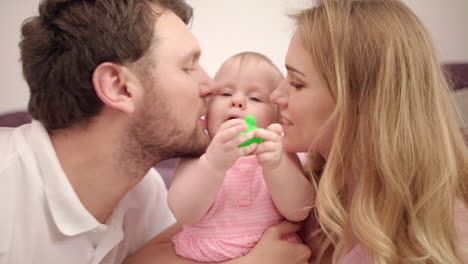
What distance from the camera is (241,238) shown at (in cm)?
107

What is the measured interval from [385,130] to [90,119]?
0.81m

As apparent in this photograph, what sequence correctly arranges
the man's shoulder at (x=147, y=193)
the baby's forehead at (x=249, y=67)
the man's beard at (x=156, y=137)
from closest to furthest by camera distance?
the man's beard at (x=156, y=137)
the baby's forehead at (x=249, y=67)
the man's shoulder at (x=147, y=193)

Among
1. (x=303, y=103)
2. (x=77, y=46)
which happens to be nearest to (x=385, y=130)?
(x=303, y=103)

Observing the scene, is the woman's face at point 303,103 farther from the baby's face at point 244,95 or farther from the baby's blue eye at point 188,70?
the baby's blue eye at point 188,70

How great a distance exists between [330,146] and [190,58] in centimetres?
49

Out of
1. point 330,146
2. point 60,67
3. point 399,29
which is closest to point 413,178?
point 330,146

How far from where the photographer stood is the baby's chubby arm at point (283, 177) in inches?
35.6

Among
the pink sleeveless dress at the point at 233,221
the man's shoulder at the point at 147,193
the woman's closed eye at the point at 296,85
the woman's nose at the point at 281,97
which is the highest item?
the woman's closed eye at the point at 296,85

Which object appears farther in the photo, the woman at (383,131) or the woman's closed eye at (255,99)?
the woman's closed eye at (255,99)

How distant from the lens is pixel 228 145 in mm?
863

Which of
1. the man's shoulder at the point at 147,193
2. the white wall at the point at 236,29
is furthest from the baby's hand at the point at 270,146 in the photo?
the white wall at the point at 236,29

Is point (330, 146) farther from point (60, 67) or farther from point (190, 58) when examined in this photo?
point (60, 67)

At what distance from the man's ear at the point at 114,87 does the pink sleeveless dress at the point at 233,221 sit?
36 centimetres

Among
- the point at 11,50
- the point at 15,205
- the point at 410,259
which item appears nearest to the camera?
the point at 410,259
